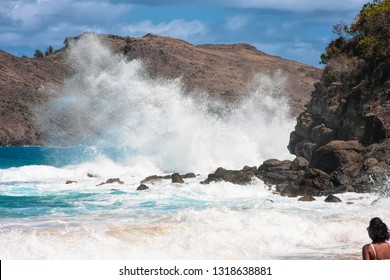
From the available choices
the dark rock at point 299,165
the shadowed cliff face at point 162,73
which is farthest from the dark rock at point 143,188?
the shadowed cliff face at point 162,73

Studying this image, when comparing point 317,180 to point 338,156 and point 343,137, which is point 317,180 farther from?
point 343,137

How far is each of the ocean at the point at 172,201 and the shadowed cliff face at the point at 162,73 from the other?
202 ft

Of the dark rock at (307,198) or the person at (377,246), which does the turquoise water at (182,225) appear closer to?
the dark rock at (307,198)

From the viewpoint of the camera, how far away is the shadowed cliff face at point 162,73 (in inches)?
5007

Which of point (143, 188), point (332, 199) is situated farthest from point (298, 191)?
point (143, 188)

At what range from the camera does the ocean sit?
14984 millimetres

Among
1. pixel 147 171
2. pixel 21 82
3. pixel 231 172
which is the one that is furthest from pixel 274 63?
pixel 231 172

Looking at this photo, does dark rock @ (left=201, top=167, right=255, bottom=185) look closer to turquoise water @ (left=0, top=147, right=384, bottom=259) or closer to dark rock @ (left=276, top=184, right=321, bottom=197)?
turquoise water @ (left=0, top=147, right=384, bottom=259)

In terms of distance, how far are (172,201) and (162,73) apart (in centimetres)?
12706

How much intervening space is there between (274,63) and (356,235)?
16582cm

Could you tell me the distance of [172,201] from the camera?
2541cm

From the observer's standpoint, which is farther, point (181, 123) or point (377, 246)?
point (181, 123)

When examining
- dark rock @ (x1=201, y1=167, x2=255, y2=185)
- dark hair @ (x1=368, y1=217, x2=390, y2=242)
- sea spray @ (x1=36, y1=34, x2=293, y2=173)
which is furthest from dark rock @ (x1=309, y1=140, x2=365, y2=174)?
dark hair @ (x1=368, y1=217, x2=390, y2=242)

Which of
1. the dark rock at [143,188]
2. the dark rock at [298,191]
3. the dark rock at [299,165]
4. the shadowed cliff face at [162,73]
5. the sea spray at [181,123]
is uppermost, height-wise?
the shadowed cliff face at [162,73]
